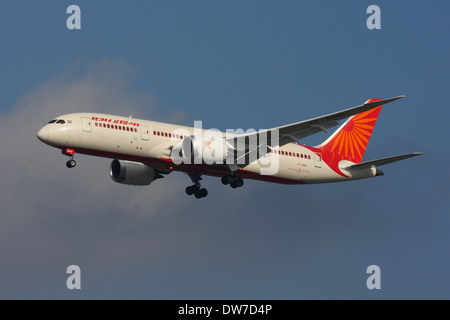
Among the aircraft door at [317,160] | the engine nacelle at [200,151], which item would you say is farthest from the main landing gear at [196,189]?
the aircraft door at [317,160]

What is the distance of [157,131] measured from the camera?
66875 millimetres

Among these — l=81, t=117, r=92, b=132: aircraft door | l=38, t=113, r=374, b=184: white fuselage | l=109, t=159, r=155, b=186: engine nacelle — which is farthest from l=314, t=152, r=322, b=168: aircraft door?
l=81, t=117, r=92, b=132: aircraft door

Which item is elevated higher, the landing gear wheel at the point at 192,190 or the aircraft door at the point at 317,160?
the aircraft door at the point at 317,160

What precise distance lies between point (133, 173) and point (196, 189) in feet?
18.0

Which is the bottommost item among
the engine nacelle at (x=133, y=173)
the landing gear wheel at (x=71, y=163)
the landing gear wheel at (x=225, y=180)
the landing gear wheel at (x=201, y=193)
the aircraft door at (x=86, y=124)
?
the landing gear wheel at (x=201, y=193)

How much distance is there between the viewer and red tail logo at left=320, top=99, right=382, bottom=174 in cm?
7581

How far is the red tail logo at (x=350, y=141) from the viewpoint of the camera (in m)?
75.8

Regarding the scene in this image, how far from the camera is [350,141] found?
7825 cm

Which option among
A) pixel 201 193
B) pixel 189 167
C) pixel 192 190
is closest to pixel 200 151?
pixel 189 167

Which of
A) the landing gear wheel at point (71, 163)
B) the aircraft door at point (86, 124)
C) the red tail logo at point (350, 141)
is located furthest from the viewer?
the red tail logo at point (350, 141)

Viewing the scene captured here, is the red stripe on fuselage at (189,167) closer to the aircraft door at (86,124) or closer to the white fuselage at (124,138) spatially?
the white fuselage at (124,138)

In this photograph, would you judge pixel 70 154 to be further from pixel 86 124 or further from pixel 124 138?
pixel 124 138

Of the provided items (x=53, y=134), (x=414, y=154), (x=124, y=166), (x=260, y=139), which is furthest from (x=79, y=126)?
(x=414, y=154)

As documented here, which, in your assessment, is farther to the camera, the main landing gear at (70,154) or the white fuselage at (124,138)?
the main landing gear at (70,154)
